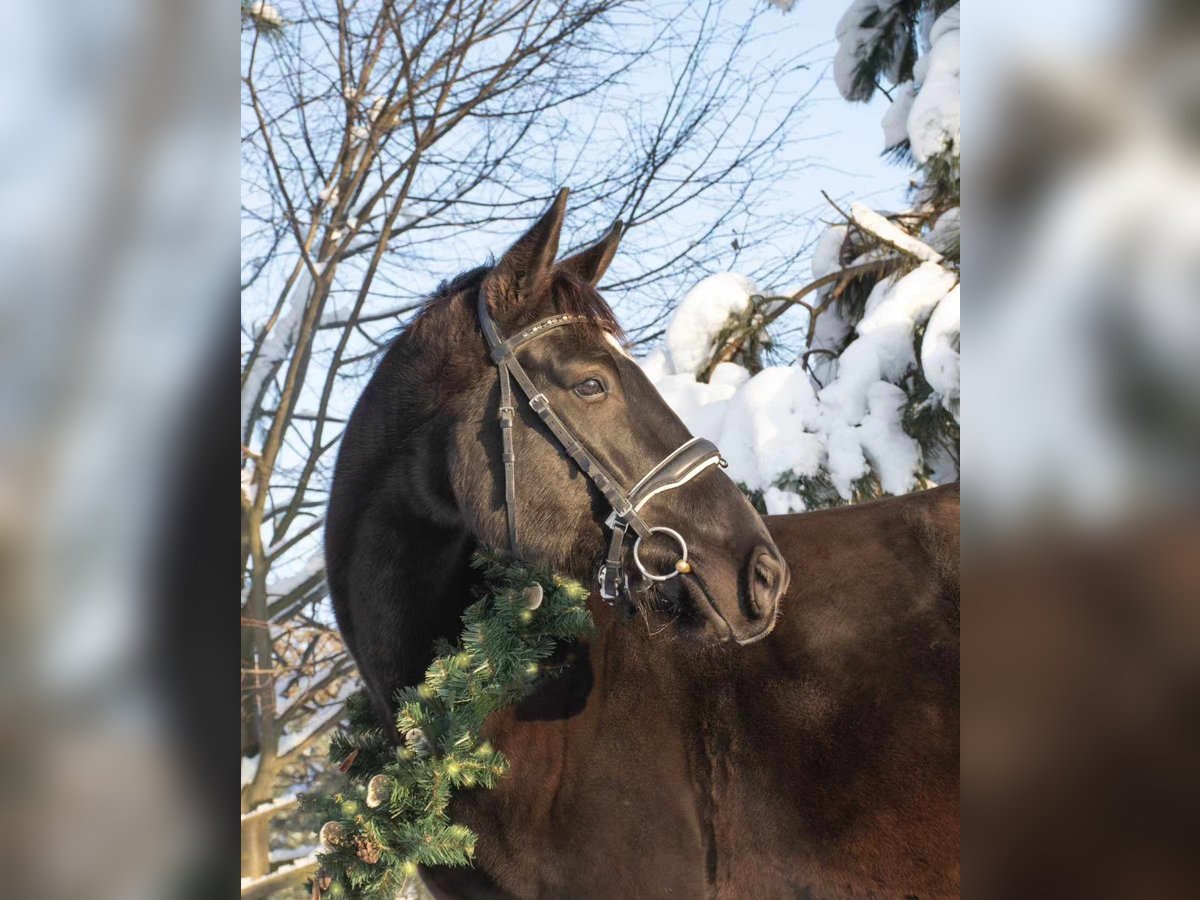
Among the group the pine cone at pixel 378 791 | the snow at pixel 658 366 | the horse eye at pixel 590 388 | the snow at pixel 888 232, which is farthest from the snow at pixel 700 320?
the pine cone at pixel 378 791

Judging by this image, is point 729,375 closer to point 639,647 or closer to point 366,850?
Answer: point 639,647

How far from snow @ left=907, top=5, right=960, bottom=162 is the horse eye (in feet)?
10.0

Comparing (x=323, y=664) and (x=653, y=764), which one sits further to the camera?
(x=323, y=664)

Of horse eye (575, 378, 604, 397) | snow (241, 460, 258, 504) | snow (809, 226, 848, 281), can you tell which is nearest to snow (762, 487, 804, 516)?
snow (809, 226, 848, 281)

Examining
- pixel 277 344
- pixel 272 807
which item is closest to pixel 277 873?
pixel 272 807

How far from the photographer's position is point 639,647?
284 cm

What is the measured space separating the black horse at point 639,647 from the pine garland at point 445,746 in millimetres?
117

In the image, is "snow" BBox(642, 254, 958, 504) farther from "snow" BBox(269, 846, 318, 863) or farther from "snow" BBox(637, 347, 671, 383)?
"snow" BBox(269, 846, 318, 863)

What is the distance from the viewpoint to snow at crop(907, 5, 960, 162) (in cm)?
468
